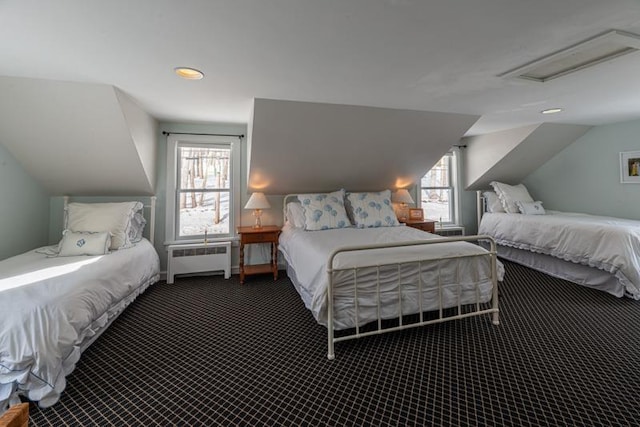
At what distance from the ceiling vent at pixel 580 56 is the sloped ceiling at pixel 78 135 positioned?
3.41m

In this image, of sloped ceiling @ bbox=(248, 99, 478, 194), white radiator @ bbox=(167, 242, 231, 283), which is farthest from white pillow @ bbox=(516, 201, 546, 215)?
white radiator @ bbox=(167, 242, 231, 283)

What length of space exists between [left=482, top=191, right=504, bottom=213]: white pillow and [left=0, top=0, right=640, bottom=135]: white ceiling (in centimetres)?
206

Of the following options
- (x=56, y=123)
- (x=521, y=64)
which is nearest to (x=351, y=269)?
(x=521, y=64)

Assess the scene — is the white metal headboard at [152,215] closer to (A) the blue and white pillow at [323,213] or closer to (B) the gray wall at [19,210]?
(B) the gray wall at [19,210]

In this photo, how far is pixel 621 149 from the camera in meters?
3.78

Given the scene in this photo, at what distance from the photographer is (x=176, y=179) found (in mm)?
3619

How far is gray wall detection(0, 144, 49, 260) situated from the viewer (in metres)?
2.56

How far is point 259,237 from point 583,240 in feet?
12.9

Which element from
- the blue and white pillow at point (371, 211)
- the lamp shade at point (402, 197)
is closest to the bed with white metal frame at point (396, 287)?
the blue and white pillow at point (371, 211)

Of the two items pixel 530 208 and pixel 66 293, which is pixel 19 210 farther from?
pixel 530 208

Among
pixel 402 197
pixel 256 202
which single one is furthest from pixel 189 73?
pixel 402 197

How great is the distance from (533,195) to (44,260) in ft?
22.6

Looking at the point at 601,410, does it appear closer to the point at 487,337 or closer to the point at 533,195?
the point at 487,337

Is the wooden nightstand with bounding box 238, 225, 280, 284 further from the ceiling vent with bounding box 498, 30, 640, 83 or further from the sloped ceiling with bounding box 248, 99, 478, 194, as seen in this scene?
the ceiling vent with bounding box 498, 30, 640, 83
